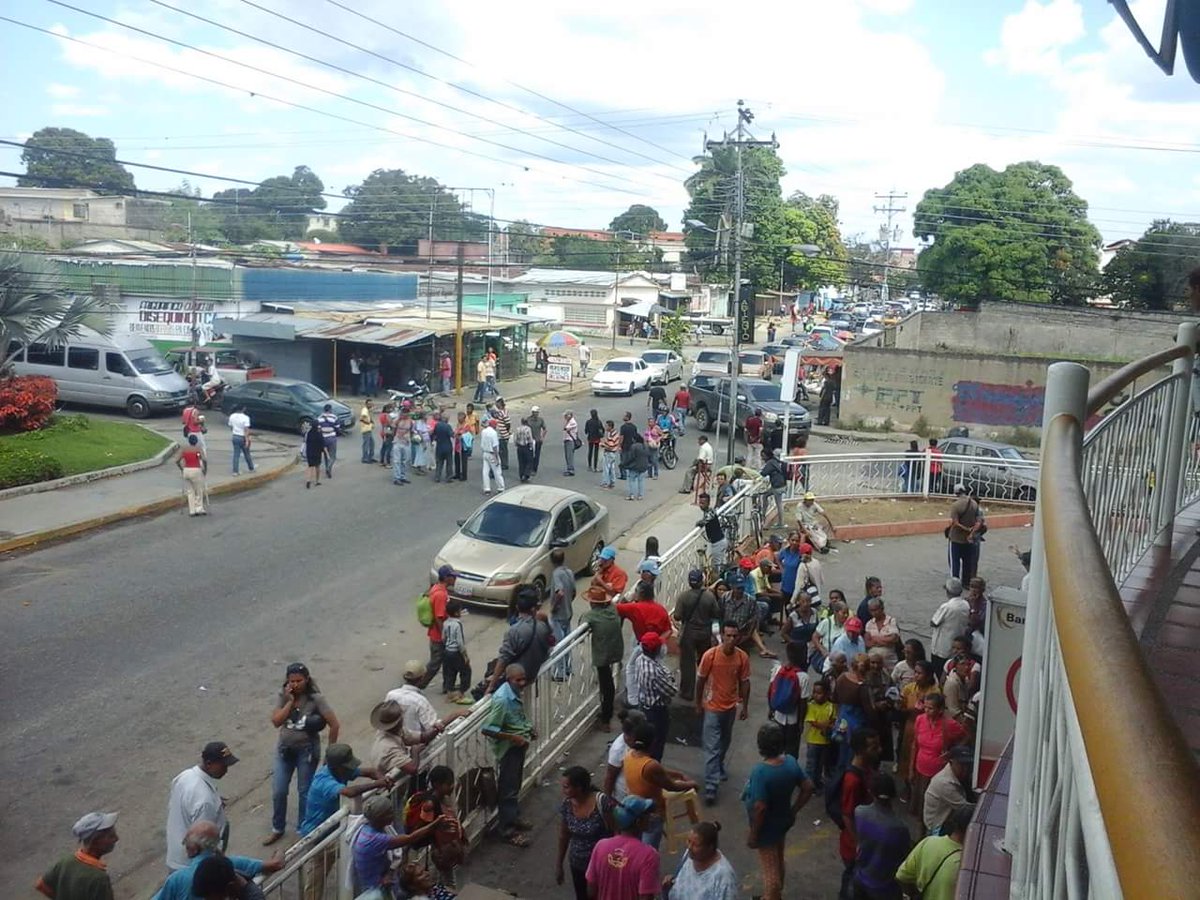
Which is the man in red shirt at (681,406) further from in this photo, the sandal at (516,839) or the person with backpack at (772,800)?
the person with backpack at (772,800)

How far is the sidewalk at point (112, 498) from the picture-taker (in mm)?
16766

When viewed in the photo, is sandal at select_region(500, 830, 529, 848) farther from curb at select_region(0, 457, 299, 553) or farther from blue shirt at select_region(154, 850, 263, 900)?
curb at select_region(0, 457, 299, 553)

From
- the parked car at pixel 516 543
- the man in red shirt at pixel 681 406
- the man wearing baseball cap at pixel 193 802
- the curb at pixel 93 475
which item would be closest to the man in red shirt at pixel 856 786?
the man wearing baseball cap at pixel 193 802

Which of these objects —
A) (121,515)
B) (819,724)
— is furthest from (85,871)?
(121,515)

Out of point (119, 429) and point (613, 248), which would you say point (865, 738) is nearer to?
point (119, 429)

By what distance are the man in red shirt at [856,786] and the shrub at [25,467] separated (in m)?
17.0

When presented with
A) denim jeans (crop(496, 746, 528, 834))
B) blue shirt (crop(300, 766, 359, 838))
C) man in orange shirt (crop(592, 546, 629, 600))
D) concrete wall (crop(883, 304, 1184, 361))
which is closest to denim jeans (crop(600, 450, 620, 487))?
man in orange shirt (crop(592, 546, 629, 600))

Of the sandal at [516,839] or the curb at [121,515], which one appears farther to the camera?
the curb at [121,515]

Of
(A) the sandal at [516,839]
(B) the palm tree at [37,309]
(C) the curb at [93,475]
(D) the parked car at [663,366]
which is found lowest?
(A) the sandal at [516,839]

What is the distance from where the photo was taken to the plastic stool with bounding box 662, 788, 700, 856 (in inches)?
289

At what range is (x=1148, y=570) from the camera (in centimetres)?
484

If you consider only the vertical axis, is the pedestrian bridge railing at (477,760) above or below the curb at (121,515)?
above

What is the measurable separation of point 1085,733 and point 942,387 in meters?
34.3

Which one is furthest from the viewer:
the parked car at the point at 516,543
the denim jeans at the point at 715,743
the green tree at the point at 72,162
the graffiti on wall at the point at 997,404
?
the green tree at the point at 72,162
